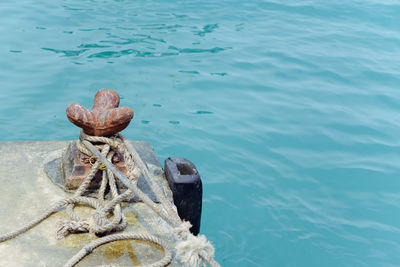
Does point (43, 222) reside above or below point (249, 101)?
above

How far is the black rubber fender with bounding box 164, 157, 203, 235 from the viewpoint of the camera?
3.05 m

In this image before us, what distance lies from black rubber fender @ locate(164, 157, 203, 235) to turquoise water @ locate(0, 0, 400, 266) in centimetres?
105

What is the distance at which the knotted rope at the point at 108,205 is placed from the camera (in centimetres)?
229

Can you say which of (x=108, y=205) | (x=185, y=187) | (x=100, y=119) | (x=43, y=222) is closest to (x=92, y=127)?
(x=100, y=119)

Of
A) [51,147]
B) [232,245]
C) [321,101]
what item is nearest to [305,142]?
[321,101]

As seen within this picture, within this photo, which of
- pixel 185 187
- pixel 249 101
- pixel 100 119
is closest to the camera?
pixel 100 119

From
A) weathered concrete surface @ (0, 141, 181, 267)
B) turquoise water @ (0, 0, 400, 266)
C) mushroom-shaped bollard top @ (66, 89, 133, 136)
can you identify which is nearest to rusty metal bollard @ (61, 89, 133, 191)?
mushroom-shaped bollard top @ (66, 89, 133, 136)

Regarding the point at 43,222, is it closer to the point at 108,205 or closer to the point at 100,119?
the point at 108,205

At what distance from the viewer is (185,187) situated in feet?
10.0

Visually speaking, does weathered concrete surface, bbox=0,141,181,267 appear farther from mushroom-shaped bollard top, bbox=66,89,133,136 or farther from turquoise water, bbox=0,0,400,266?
turquoise water, bbox=0,0,400,266

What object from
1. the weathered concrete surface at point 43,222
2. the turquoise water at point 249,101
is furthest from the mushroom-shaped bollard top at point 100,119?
the turquoise water at point 249,101

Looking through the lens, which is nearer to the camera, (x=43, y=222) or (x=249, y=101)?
(x=43, y=222)

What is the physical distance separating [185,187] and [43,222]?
3.03ft

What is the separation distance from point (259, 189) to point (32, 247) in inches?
113
